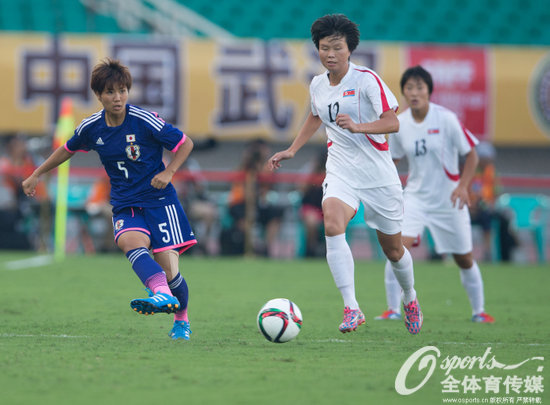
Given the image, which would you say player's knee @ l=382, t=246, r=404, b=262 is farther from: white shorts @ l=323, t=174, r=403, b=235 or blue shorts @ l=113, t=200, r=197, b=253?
blue shorts @ l=113, t=200, r=197, b=253

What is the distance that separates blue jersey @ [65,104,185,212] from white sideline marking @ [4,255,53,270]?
21.5 feet

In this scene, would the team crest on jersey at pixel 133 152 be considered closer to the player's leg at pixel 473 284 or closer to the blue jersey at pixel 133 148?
the blue jersey at pixel 133 148

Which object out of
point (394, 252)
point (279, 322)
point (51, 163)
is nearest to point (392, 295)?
point (394, 252)

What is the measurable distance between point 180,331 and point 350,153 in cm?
170

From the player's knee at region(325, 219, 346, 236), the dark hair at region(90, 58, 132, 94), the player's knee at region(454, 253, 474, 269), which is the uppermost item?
the dark hair at region(90, 58, 132, 94)

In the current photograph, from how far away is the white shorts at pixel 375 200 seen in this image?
6.06 m

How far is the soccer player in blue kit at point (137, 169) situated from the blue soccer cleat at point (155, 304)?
40 centimetres

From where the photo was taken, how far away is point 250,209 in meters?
14.5

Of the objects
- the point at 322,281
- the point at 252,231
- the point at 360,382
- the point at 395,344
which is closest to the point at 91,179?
the point at 252,231

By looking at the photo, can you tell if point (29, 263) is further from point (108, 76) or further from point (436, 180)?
point (108, 76)

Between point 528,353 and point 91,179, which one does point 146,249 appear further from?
point 91,179

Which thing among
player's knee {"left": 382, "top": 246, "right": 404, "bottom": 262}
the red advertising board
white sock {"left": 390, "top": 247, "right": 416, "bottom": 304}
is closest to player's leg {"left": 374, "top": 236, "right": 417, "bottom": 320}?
white sock {"left": 390, "top": 247, "right": 416, "bottom": 304}

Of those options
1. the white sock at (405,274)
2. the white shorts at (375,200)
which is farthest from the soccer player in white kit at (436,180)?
the white shorts at (375,200)

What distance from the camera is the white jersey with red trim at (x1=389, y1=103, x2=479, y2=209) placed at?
759 centimetres
